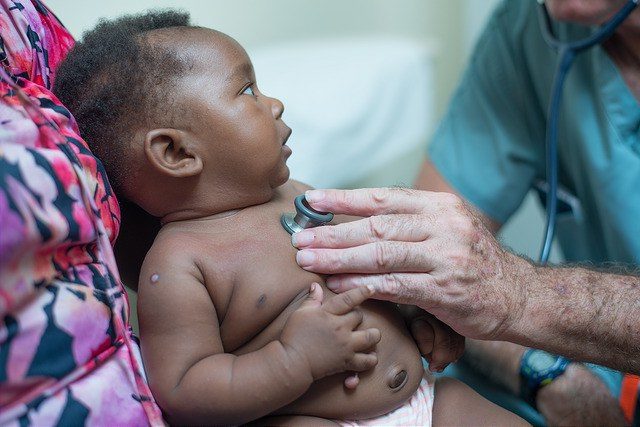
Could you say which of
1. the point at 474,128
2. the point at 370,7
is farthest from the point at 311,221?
the point at 370,7

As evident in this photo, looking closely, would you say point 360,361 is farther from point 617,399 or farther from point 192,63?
point 617,399

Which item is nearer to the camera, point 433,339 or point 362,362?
point 362,362

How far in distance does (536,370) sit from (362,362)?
568 mm

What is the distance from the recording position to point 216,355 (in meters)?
0.75

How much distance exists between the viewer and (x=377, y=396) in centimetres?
83

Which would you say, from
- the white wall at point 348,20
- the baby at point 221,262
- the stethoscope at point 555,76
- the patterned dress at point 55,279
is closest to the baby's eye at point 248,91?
the baby at point 221,262

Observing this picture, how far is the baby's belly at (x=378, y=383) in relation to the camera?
81cm

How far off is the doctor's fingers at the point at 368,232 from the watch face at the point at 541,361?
0.48 metres

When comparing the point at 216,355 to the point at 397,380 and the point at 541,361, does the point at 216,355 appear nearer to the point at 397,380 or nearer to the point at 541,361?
the point at 397,380

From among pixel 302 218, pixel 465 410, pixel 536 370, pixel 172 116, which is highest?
pixel 172 116

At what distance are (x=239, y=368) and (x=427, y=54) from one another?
1.65 meters

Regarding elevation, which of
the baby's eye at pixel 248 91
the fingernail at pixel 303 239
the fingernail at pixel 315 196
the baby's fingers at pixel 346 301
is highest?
the baby's eye at pixel 248 91

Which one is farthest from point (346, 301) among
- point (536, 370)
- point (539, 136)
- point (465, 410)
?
point (539, 136)

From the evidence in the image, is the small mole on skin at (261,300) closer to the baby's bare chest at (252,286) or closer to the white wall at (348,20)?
the baby's bare chest at (252,286)
